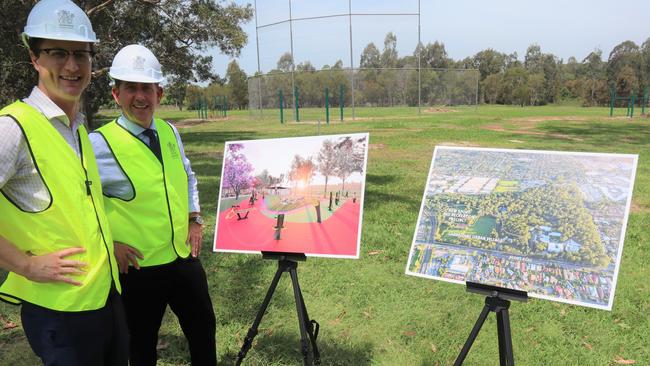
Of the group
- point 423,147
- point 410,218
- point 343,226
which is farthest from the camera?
point 423,147

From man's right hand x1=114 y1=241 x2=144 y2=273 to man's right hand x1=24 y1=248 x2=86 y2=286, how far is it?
0.57m

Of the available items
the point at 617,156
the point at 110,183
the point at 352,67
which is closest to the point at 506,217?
the point at 617,156

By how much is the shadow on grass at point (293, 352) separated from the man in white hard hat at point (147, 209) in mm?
781

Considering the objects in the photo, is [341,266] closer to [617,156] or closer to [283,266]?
[283,266]

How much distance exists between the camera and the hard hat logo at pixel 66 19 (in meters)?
1.59

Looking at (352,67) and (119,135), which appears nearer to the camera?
(119,135)

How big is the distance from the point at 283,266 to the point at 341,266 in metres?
1.93

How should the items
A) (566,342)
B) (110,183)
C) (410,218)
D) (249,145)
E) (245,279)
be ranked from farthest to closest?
(410,218)
(245,279)
(566,342)
(249,145)
(110,183)

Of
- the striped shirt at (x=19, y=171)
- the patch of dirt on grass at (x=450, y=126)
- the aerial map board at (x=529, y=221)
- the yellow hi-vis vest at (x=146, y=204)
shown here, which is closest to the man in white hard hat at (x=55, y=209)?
the striped shirt at (x=19, y=171)

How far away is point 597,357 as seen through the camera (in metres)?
3.06

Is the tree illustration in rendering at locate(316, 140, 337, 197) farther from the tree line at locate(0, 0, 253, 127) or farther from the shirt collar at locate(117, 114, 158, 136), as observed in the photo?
the tree line at locate(0, 0, 253, 127)

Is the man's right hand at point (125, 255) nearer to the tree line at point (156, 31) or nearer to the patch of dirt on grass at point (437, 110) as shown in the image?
the tree line at point (156, 31)

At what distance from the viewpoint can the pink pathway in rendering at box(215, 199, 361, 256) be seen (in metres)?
2.63

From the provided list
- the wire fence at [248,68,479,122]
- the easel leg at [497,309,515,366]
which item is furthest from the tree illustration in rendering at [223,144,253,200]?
the wire fence at [248,68,479,122]
